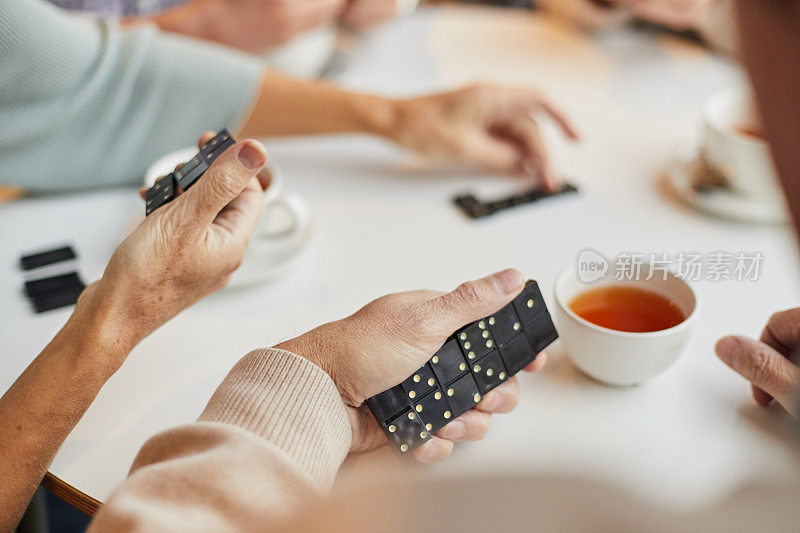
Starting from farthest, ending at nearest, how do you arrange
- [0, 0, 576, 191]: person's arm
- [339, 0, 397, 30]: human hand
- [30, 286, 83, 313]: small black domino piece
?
[339, 0, 397, 30]: human hand
[0, 0, 576, 191]: person's arm
[30, 286, 83, 313]: small black domino piece

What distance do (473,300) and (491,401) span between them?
74mm

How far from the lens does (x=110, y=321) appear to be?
541 mm

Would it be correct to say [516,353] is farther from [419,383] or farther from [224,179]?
[224,179]

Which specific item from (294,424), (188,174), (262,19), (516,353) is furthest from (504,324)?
(262,19)

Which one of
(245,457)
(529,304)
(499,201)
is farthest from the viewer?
(499,201)

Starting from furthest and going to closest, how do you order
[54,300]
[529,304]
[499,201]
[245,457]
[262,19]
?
[262,19] < [499,201] < [54,300] < [529,304] < [245,457]

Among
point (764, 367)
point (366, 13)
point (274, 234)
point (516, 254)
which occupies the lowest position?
point (764, 367)

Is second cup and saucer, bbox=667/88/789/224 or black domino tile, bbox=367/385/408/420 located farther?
second cup and saucer, bbox=667/88/789/224

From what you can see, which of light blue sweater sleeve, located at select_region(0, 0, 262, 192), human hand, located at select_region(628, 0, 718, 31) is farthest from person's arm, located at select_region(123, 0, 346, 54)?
Result: human hand, located at select_region(628, 0, 718, 31)

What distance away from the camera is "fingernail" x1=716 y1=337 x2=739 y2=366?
1.80ft

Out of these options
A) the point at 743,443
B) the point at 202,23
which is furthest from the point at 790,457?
the point at 202,23

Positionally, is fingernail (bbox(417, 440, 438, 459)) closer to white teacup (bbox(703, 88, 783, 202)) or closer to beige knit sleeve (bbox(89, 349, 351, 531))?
beige knit sleeve (bbox(89, 349, 351, 531))

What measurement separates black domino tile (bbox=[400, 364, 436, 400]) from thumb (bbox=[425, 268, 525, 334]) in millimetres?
33

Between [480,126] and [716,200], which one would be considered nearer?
[716,200]
